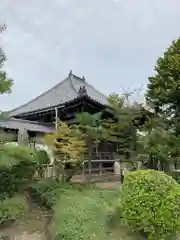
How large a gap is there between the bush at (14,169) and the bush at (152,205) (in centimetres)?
260

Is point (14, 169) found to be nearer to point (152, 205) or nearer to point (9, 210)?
point (9, 210)

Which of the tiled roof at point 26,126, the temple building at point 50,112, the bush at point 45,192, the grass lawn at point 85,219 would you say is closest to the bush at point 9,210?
the grass lawn at point 85,219

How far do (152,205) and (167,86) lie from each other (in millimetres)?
8208

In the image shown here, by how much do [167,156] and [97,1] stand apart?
6.40 metres

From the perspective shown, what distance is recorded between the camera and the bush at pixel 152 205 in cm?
487

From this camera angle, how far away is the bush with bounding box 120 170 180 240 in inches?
192

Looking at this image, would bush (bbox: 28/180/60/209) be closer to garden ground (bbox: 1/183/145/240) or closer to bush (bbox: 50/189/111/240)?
garden ground (bbox: 1/183/145/240)

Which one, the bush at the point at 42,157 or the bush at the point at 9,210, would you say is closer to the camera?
Result: the bush at the point at 9,210

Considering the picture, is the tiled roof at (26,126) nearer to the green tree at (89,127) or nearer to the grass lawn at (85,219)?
the green tree at (89,127)

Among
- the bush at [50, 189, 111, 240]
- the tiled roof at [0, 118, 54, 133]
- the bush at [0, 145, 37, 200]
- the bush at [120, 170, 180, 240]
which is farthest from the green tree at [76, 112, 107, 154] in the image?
the bush at [120, 170, 180, 240]

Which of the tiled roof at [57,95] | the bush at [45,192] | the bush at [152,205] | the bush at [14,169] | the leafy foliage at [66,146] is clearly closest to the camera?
the bush at [152,205]

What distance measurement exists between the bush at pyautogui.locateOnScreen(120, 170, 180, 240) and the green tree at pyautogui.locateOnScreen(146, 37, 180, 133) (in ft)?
22.6

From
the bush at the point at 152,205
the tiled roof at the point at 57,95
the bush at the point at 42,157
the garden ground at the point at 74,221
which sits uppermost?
the tiled roof at the point at 57,95

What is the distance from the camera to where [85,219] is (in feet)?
18.4
